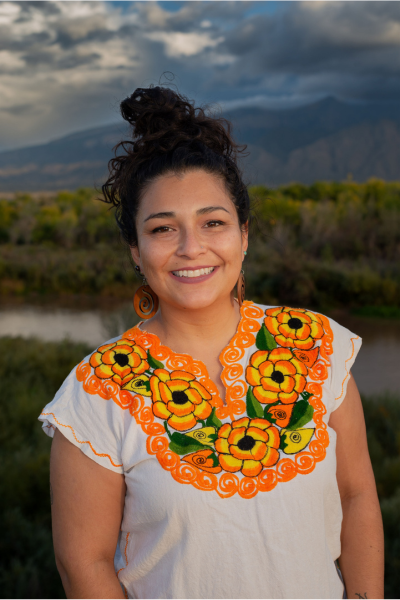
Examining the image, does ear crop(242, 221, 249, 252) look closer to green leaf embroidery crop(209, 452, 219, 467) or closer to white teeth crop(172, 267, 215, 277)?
white teeth crop(172, 267, 215, 277)

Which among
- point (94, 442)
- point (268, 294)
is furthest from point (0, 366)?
point (268, 294)

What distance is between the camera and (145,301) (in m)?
1.76

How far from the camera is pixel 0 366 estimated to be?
9.22 m

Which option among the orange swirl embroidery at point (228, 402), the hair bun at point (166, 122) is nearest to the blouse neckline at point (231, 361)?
the orange swirl embroidery at point (228, 402)

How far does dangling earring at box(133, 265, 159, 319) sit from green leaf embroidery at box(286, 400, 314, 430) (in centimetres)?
60

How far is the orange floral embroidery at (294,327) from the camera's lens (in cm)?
164

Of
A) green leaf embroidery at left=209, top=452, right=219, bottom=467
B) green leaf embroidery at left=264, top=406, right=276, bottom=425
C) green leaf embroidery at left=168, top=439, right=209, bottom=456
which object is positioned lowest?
green leaf embroidery at left=209, top=452, right=219, bottom=467

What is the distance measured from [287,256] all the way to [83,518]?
16604mm

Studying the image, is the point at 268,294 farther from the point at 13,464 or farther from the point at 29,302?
the point at 13,464

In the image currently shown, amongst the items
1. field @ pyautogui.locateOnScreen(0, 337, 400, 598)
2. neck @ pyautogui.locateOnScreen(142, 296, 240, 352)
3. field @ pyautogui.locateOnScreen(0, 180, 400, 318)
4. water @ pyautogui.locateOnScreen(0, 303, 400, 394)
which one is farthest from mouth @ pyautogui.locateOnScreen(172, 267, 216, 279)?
field @ pyautogui.locateOnScreen(0, 180, 400, 318)

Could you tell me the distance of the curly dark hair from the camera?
1.59 metres

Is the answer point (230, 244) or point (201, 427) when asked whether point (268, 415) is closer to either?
point (201, 427)

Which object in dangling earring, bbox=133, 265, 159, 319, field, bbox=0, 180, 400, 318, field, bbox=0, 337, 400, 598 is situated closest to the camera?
dangling earring, bbox=133, 265, 159, 319

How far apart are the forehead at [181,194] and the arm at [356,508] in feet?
2.50
